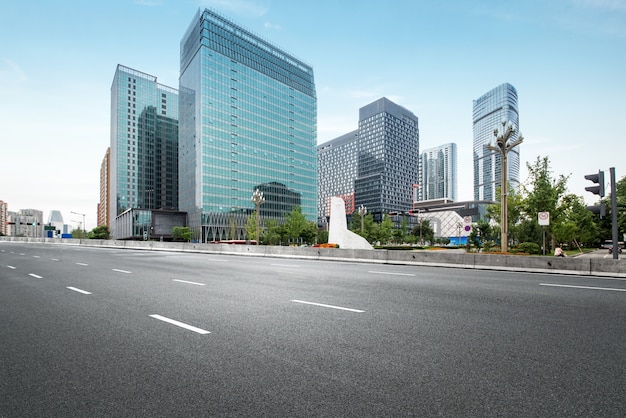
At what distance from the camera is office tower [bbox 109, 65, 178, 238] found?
Result: 5871 inches

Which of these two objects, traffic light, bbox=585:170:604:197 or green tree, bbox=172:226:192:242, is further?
green tree, bbox=172:226:192:242

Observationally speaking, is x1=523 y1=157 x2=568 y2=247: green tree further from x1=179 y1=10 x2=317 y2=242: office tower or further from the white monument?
x1=179 y1=10 x2=317 y2=242: office tower

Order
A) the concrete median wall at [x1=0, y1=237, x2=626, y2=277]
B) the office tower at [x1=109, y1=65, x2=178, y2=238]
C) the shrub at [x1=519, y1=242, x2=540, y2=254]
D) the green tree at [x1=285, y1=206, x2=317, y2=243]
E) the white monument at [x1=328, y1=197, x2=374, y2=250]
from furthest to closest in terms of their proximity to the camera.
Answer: the office tower at [x1=109, y1=65, x2=178, y2=238], the green tree at [x1=285, y1=206, x2=317, y2=243], the white monument at [x1=328, y1=197, x2=374, y2=250], the shrub at [x1=519, y1=242, x2=540, y2=254], the concrete median wall at [x1=0, y1=237, x2=626, y2=277]

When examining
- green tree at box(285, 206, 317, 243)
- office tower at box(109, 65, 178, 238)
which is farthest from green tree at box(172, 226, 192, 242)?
office tower at box(109, 65, 178, 238)

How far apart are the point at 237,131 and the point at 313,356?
11624 cm

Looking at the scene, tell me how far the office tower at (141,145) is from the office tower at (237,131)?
1589 inches

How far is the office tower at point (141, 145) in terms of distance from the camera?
149125 millimetres

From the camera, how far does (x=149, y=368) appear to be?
4.11 m

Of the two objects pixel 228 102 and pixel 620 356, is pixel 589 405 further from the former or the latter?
pixel 228 102

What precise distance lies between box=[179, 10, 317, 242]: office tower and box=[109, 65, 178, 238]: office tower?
40.4m

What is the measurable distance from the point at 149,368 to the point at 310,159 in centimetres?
13680

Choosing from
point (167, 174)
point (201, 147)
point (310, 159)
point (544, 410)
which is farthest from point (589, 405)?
point (167, 174)

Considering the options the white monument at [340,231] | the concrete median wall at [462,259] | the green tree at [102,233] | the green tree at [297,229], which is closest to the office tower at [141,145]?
the green tree at [102,233]

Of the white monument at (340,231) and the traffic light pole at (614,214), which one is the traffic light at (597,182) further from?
the white monument at (340,231)
